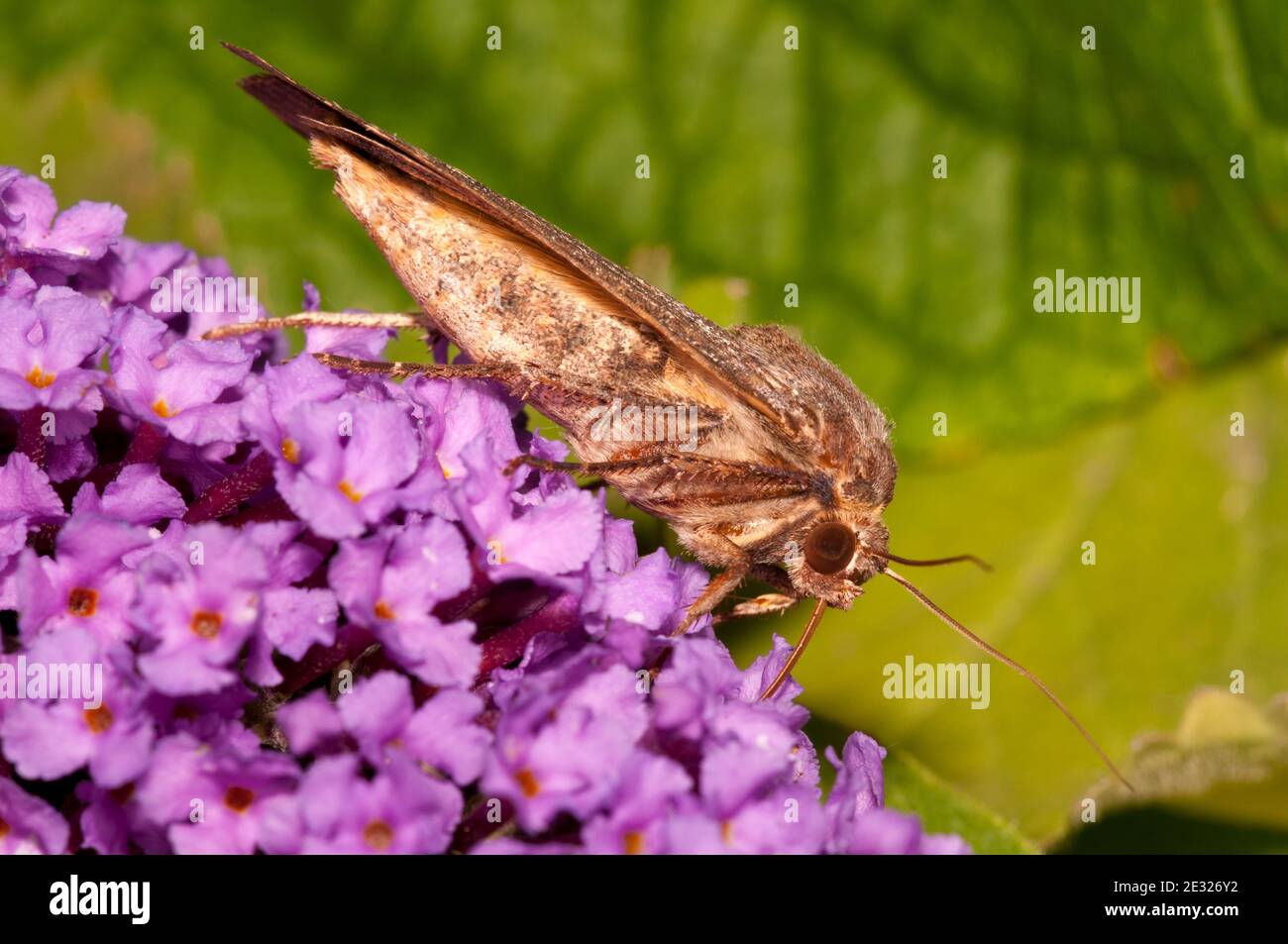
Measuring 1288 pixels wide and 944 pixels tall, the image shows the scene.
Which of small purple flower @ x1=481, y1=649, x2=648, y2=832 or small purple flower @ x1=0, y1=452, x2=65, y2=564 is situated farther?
small purple flower @ x1=0, y1=452, x2=65, y2=564

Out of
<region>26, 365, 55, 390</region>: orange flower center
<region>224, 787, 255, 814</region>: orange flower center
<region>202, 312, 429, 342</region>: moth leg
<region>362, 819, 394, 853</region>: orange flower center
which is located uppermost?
<region>202, 312, 429, 342</region>: moth leg

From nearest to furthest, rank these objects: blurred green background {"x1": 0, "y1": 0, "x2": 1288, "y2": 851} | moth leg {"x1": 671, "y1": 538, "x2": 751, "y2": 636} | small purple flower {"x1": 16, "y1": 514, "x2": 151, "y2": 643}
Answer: small purple flower {"x1": 16, "y1": 514, "x2": 151, "y2": 643} < moth leg {"x1": 671, "y1": 538, "x2": 751, "y2": 636} < blurred green background {"x1": 0, "y1": 0, "x2": 1288, "y2": 851}

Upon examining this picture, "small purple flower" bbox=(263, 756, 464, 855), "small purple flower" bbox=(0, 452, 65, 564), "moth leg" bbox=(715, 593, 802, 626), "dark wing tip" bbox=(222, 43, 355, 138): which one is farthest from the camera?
"moth leg" bbox=(715, 593, 802, 626)

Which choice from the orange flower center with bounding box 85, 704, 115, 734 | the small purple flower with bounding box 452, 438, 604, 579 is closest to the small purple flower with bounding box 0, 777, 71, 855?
the orange flower center with bounding box 85, 704, 115, 734

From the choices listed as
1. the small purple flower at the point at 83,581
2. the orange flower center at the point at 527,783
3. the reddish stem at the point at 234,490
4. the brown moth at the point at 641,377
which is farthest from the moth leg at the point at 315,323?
the orange flower center at the point at 527,783

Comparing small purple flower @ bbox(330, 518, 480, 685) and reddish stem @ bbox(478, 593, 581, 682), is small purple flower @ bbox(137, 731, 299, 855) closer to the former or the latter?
small purple flower @ bbox(330, 518, 480, 685)

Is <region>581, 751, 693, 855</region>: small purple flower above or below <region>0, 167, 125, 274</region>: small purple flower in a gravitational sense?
below

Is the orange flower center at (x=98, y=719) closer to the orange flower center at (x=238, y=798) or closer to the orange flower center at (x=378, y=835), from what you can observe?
the orange flower center at (x=238, y=798)

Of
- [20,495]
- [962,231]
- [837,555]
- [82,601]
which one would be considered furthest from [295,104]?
[962,231]
